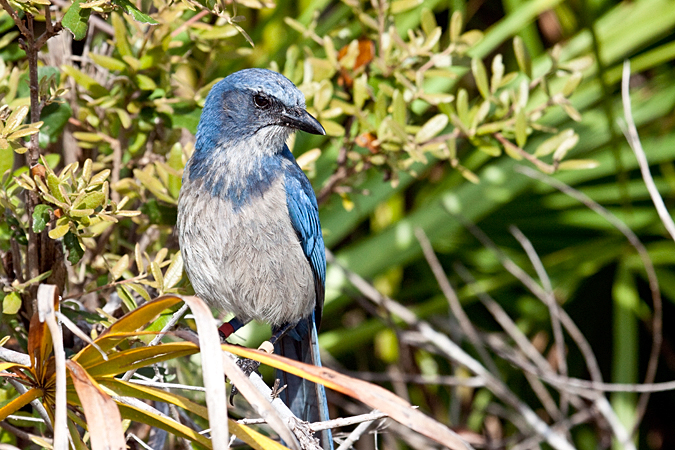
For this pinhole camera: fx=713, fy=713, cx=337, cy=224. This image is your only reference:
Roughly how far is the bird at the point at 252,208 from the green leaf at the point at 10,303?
1.75 ft

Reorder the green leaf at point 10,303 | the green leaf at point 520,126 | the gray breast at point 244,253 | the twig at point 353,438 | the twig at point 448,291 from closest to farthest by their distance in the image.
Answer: the twig at point 353,438
the green leaf at point 10,303
the gray breast at point 244,253
the green leaf at point 520,126
the twig at point 448,291

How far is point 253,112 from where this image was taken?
2434 millimetres

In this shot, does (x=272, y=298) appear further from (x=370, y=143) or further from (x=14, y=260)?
(x=14, y=260)

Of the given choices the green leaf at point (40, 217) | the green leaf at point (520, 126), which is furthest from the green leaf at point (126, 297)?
the green leaf at point (520, 126)

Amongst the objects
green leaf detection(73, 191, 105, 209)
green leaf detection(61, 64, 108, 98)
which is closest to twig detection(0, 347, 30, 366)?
green leaf detection(73, 191, 105, 209)

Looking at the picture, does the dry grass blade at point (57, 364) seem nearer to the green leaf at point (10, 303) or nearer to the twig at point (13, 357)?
the twig at point (13, 357)

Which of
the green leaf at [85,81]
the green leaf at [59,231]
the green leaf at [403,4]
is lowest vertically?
the green leaf at [59,231]

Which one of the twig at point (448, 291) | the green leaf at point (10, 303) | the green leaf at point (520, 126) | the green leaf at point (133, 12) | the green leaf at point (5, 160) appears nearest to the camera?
the green leaf at point (133, 12)

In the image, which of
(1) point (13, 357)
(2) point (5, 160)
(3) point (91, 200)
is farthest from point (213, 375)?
(2) point (5, 160)

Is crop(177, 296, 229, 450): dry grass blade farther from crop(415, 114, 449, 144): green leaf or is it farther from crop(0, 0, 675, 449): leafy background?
crop(415, 114, 449, 144): green leaf

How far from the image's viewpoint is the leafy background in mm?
2018

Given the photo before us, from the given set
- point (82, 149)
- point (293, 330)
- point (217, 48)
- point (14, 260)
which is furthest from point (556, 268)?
point (14, 260)

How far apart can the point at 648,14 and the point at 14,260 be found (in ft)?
9.84

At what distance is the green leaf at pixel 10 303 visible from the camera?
1820 millimetres
